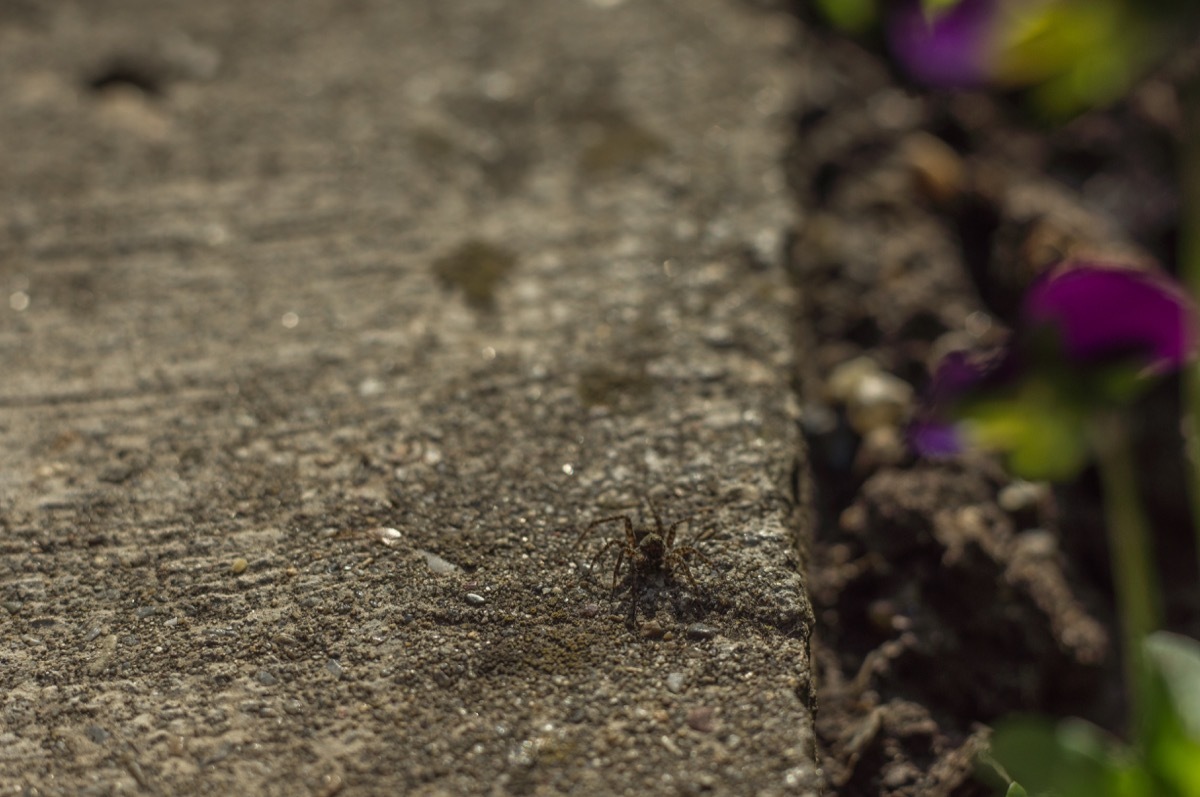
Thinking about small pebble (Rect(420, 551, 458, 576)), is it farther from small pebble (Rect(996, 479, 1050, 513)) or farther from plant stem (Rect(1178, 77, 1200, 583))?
plant stem (Rect(1178, 77, 1200, 583))

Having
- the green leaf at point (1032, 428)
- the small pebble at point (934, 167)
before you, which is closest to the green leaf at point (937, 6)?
the small pebble at point (934, 167)

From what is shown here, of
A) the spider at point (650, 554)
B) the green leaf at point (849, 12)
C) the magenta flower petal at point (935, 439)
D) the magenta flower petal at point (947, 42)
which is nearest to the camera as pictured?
the spider at point (650, 554)

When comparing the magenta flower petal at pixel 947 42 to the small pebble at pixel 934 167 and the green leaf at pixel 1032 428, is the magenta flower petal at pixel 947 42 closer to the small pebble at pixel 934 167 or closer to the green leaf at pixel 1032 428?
the small pebble at pixel 934 167

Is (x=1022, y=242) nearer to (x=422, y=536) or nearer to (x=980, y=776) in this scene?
(x=980, y=776)

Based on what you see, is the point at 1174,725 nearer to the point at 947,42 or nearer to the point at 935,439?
the point at 935,439

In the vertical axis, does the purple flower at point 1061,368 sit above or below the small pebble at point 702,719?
above

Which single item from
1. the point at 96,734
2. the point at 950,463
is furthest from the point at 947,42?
the point at 96,734

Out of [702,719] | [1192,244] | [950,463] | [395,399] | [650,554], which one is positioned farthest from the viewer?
[1192,244]

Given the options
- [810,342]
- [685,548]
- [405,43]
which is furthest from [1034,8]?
[685,548]
